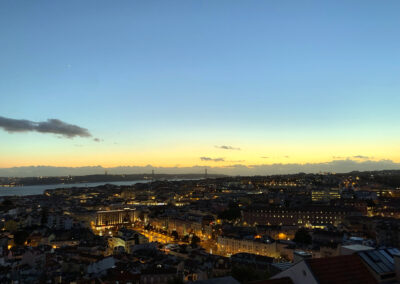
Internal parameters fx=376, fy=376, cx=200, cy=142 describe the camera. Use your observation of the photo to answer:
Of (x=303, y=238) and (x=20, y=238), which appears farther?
(x=20, y=238)

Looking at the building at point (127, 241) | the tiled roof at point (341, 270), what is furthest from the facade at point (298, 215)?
the tiled roof at point (341, 270)

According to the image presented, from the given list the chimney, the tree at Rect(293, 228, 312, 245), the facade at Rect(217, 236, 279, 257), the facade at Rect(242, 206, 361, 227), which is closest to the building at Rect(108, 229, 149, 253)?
the facade at Rect(217, 236, 279, 257)

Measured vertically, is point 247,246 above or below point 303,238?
below


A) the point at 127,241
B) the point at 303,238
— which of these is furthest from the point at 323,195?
the point at 127,241

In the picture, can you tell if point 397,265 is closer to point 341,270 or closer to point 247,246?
point 341,270

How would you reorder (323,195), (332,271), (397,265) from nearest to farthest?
(332,271) → (397,265) → (323,195)

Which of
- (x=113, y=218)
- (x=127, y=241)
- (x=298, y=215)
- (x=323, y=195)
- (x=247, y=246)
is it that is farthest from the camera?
(x=323, y=195)

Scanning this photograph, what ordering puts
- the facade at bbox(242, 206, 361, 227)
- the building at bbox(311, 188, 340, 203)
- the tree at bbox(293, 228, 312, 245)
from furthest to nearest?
the building at bbox(311, 188, 340, 203) → the facade at bbox(242, 206, 361, 227) → the tree at bbox(293, 228, 312, 245)

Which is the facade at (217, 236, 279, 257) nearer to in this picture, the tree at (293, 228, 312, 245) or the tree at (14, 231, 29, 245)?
the tree at (293, 228, 312, 245)

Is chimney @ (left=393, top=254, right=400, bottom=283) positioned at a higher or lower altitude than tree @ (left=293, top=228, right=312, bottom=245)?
higher
